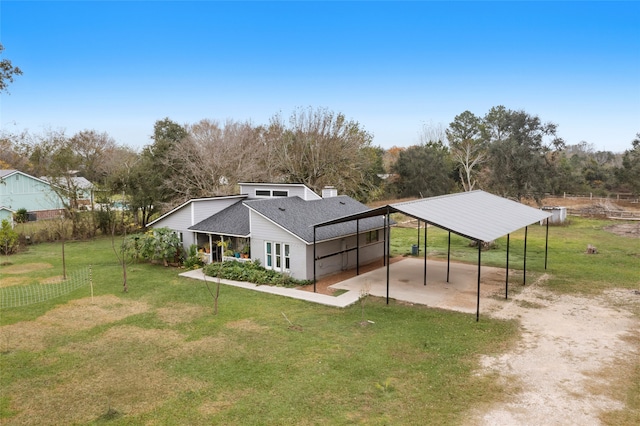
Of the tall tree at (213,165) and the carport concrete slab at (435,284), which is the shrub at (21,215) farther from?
the carport concrete slab at (435,284)

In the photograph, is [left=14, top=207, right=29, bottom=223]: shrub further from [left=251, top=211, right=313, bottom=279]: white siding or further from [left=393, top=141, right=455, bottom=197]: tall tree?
[left=393, top=141, right=455, bottom=197]: tall tree

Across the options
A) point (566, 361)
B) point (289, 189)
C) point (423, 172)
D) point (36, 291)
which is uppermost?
point (423, 172)

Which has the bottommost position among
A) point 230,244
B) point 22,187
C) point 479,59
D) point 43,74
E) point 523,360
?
point 523,360

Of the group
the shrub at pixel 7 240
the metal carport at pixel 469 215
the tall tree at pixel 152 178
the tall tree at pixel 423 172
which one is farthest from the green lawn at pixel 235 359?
the tall tree at pixel 423 172

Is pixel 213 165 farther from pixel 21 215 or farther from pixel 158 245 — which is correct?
pixel 21 215

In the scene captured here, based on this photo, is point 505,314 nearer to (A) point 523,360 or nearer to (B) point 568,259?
(A) point 523,360

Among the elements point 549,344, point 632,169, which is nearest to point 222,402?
point 549,344

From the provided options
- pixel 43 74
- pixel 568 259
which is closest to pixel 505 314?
pixel 568 259
